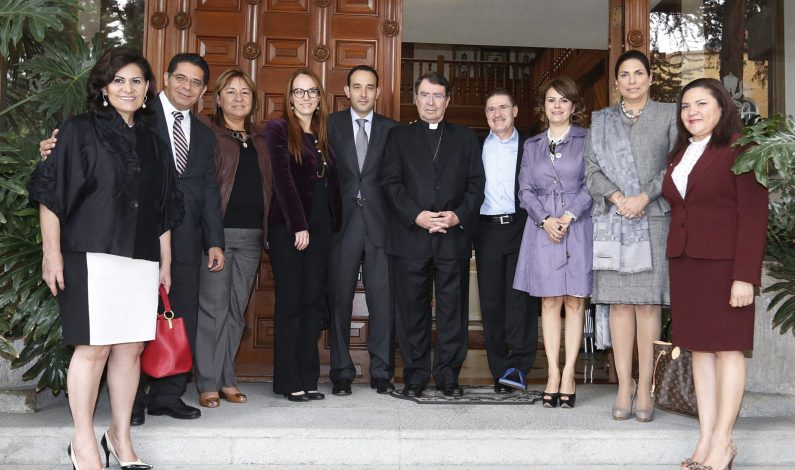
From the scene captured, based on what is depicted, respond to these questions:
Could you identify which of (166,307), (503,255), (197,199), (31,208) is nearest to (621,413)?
(503,255)

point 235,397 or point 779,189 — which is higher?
point 779,189

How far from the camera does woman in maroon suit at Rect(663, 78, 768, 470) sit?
3.11m

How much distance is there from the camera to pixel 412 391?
432cm

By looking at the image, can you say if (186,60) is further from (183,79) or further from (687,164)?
(687,164)

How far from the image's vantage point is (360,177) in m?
4.54

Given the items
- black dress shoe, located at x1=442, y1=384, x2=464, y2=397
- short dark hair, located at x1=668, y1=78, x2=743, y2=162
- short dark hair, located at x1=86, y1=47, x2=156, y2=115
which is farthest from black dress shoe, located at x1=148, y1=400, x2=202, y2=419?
short dark hair, located at x1=668, y1=78, x2=743, y2=162

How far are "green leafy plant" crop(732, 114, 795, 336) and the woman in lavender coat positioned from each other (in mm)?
898

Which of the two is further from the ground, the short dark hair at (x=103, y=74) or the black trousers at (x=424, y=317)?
the short dark hair at (x=103, y=74)

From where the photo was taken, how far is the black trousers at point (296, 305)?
4188 millimetres

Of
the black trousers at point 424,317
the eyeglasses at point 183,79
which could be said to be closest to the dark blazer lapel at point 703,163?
the black trousers at point 424,317

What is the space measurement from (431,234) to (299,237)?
71 cm

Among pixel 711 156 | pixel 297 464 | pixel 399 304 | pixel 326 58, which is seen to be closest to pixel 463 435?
pixel 297 464

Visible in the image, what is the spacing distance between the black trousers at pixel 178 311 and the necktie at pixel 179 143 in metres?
0.47

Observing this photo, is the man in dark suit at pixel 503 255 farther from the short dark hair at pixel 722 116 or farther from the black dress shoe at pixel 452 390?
the short dark hair at pixel 722 116
